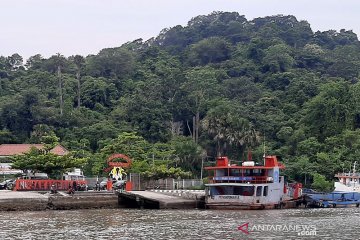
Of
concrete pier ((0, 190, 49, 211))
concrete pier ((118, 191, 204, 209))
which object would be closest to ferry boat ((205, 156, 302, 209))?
concrete pier ((118, 191, 204, 209))

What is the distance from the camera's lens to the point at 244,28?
638 ft

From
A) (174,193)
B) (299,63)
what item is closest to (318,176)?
(174,193)

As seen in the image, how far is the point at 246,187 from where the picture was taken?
2224 inches

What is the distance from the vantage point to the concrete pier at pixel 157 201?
54000 mm

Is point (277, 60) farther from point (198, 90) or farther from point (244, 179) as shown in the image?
point (244, 179)

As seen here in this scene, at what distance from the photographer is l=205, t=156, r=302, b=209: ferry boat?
181ft

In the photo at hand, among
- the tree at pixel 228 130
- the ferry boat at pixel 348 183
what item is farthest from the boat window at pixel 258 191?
the tree at pixel 228 130

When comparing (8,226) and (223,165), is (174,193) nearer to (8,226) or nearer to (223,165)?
(223,165)

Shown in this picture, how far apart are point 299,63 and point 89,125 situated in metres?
62.1

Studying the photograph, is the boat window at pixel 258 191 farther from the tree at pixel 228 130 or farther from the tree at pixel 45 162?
the tree at pixel 228 130

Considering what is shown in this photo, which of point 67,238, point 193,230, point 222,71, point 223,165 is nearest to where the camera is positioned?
point 67,238

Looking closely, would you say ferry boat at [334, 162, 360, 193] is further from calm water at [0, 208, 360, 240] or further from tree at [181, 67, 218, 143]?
tree at [181, 67, 218, 143]

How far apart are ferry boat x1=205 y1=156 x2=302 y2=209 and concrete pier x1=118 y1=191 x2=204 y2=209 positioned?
123cm

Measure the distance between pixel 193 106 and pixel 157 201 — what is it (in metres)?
52.4
